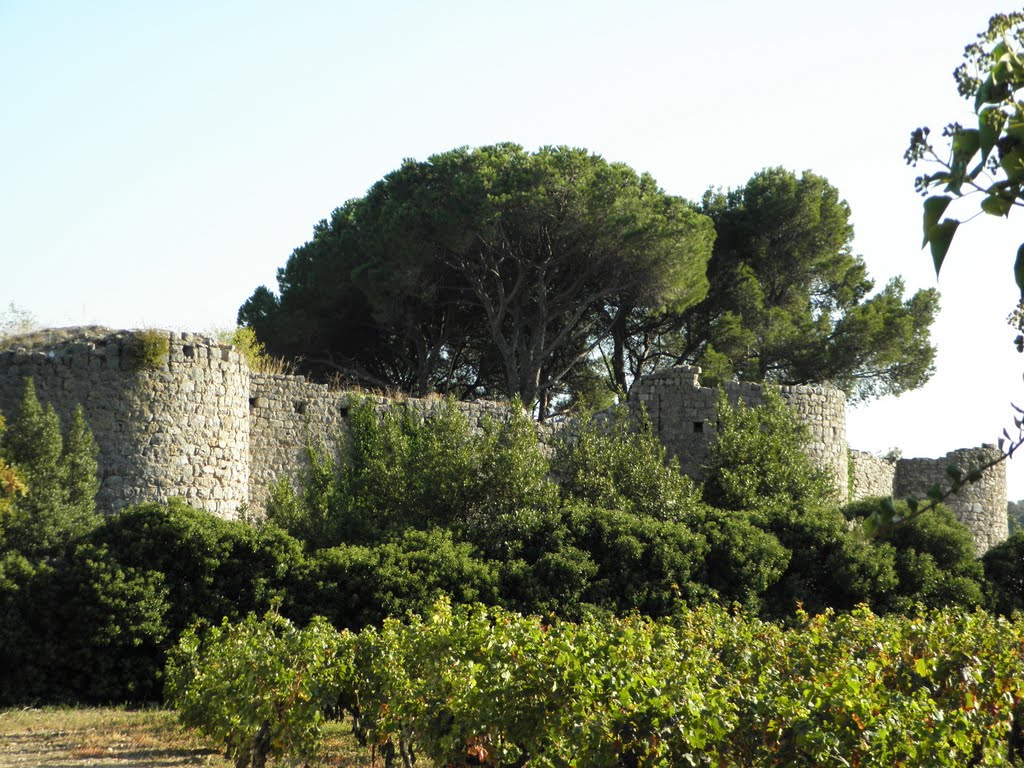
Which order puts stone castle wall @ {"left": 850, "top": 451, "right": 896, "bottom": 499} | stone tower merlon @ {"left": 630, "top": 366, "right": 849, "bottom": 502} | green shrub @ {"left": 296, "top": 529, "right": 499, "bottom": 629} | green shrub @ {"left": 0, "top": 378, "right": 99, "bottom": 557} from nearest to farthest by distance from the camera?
green shrub @ {"left": 296, "top": 529, "right": 499, "bottom": 629}
green shrub @ {"left": 0, "top": 378, "right": 99, "bottom": 557}
stone tower merlon @ {"left": 630, "top": 366, "right": 849, "bottom": 502}
stone castle wall @ {"left": 850, "top": 451, "right": 896, "bottom": 499}

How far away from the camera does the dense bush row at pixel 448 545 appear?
38.3 ft

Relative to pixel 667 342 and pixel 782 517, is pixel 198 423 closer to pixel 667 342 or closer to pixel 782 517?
pixel 782 517

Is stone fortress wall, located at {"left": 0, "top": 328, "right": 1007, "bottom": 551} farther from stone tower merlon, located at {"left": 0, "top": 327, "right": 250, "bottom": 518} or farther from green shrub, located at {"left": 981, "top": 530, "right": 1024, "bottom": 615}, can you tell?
green shrub, located at {"left": 981, "top": 530, "right": 1024, "bottom": 615}

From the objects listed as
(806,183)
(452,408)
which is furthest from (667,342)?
(452,408)

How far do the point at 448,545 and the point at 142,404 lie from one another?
3.83 metres

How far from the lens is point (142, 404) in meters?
13.4

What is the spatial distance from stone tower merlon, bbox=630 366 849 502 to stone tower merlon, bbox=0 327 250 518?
21.7 feet

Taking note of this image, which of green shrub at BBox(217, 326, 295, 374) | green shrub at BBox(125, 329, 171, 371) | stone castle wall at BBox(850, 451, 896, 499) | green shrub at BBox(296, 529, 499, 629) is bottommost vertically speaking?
green shrub at BBox(296, 529, 499, 629)

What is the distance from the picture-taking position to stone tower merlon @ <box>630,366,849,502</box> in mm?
17703

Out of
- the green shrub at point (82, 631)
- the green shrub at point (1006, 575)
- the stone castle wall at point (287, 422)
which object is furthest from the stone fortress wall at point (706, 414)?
the green shrub at point (82, 631)

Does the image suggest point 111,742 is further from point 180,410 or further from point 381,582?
point 180,410

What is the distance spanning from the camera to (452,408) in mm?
16047

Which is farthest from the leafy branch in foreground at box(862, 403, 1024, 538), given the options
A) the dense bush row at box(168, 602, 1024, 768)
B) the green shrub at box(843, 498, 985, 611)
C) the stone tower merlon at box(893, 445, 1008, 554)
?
the stone tower merlon at box(893, 445, 1008, 554)

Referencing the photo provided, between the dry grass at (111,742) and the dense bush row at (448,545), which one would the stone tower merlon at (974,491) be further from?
the dry grass at (111,742)
